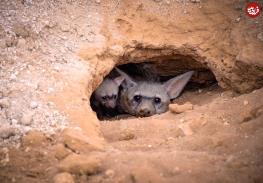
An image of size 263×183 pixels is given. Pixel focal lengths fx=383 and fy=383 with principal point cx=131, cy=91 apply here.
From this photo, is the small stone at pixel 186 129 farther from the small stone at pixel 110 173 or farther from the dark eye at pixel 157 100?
the dark eye at pixel 157 100

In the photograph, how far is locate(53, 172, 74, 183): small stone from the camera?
2.62 m

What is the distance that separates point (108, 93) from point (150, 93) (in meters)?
0.65

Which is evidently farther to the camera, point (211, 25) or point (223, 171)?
point (211, 25)

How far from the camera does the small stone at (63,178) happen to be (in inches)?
103

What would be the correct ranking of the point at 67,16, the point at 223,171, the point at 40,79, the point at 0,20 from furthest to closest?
the point at 67,16, the point at 0,20, the point at 40,79, the point at 223,171

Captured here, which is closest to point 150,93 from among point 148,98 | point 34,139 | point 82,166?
point 148,98

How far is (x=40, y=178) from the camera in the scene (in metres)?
2.72

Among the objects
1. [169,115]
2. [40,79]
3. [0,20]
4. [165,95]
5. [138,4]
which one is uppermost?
[138,4]

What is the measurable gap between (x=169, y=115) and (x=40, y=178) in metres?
1.84

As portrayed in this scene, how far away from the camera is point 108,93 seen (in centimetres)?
594

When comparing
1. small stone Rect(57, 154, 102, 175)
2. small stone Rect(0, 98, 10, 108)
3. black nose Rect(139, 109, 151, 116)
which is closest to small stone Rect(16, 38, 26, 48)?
small stone Rect(0, 98, 10, 108)

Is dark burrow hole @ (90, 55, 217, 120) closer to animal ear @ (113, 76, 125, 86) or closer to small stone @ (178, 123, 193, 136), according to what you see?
animal ear @ (113, 76, 125, 86)

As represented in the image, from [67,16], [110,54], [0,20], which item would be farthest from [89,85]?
[0,20]

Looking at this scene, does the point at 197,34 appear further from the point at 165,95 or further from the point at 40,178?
the point at 40,178
